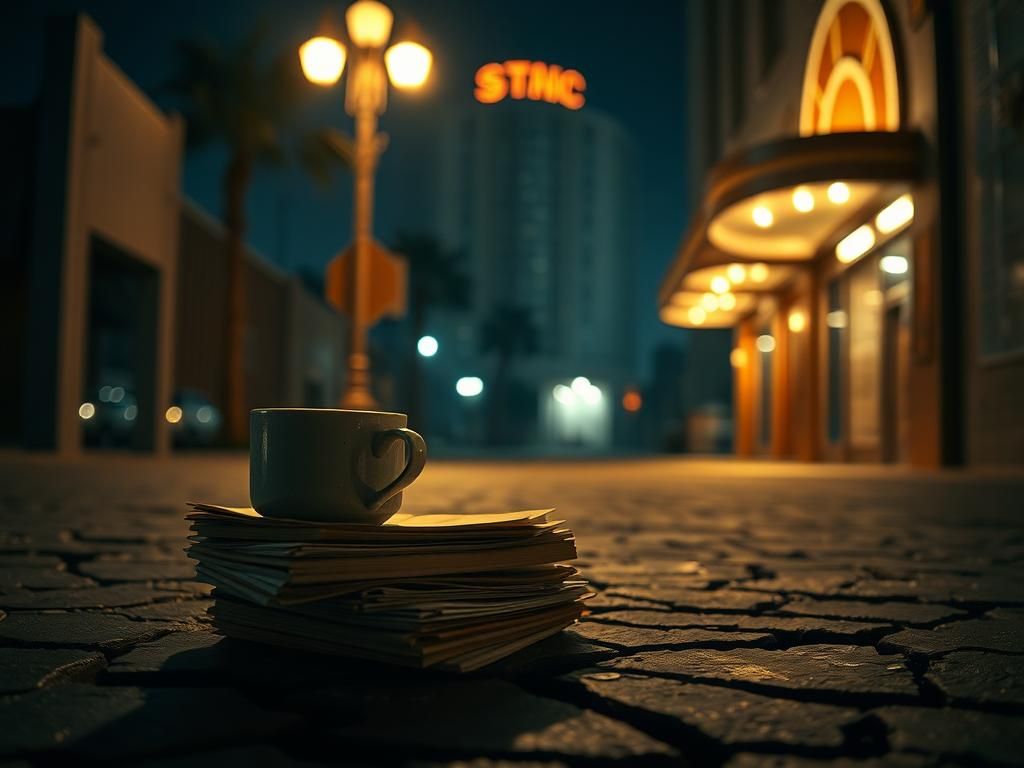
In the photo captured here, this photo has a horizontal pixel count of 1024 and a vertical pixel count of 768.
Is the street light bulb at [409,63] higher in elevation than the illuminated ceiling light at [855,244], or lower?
higher

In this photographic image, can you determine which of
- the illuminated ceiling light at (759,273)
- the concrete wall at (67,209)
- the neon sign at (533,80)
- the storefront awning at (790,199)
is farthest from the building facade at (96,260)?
the neon sign at (533,80)

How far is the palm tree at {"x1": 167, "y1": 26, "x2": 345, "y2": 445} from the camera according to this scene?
2180 cm

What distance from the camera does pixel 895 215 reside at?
46.6ft

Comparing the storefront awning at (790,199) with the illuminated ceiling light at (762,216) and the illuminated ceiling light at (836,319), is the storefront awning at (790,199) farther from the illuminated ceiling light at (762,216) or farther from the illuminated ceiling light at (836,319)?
the illuminated ceiling light at (836,319)

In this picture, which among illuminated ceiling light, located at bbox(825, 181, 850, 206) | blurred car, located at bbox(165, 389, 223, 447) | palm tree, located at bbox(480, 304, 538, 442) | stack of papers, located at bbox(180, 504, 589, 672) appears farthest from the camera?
palm tree, located at bbox(480, 304, 538, 442)

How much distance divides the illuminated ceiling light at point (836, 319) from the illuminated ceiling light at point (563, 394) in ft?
185

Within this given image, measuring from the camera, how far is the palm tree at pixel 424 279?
4609cm

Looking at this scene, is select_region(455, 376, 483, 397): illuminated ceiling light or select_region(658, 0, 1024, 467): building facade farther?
select_region(455, 376, 483, 397): illuminated ceiling light

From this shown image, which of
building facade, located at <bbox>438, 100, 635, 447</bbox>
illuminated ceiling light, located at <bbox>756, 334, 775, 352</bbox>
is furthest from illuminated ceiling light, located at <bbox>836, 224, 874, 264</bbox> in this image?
building facade, located at <bbox>438, 100, 635, 447</bbox>

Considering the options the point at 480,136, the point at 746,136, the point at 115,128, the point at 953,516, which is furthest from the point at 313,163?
the point at 480,136

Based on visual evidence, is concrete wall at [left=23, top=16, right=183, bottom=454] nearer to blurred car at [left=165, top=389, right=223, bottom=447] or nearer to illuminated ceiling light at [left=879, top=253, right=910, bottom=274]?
blurred car at [left=165, top=389, right=223, bottom=447]

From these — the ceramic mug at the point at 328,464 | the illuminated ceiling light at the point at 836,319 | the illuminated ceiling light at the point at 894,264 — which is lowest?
the ceramic mug at the point at 328,464

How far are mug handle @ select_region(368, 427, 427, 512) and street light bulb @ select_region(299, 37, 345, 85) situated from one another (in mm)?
9175

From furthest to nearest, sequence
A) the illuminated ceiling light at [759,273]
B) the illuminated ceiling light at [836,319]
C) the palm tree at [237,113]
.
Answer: the palm tree at [237,113], the illuminated ceiling light at [759,273], the illuminated ceiling light at [836,319]
